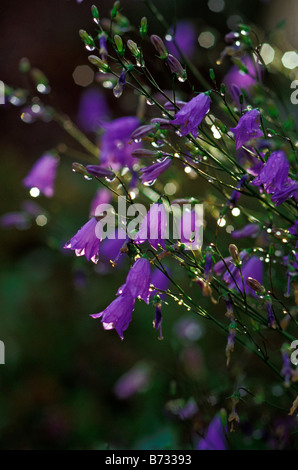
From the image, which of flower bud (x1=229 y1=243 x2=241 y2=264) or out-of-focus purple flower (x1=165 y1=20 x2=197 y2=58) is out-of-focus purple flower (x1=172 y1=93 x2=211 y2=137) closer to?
flower bud (x1=229 y1=243 x2=241 y2=264)

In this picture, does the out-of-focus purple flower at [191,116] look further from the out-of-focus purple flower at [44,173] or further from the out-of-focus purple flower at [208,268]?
the out-of-focus purple flower at [44,173]

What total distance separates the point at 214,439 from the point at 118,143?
1.03 metres

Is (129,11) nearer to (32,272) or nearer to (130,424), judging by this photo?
(32,272)

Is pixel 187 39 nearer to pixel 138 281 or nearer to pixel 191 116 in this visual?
pixel 191 116

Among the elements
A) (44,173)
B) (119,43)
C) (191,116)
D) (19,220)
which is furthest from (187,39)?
Result: (191,116)

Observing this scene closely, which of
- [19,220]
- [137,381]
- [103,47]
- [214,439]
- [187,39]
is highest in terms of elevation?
[187,39]

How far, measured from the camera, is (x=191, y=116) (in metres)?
1.19

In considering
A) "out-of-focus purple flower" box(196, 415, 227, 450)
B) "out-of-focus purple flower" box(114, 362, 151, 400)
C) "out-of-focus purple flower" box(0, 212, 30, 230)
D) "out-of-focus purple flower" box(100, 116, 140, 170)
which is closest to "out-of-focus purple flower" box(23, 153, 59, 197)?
"out-of-focus purple flower" box(0, 212, 30, 230)

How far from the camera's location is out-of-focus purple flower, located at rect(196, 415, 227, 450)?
160 centimetres

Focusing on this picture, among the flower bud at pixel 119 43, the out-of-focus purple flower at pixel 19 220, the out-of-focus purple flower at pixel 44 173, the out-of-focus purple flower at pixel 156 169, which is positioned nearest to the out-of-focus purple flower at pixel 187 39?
the out-of-focus purple flower at pixel 44 173

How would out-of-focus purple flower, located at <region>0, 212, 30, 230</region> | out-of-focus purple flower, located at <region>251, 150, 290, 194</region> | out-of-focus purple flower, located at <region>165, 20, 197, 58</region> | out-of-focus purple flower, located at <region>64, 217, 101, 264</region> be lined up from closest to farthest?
out-of-focus purple flower, located at <region>251, 150, 290, 194</region>
out-of-focus purple flower, located at <region>64, 217, 101, 264</region>
out-of-focus purple flower, located at <region>0, 212, 30, 230</region>
out-of-focus purple flower, located at <region>165, 20, 197, 58</region>

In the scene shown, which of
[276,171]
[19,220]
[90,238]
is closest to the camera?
[276,171]

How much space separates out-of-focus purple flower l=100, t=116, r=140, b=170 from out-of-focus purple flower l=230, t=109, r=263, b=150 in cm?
63
